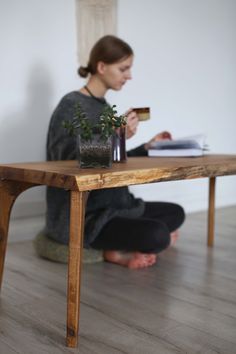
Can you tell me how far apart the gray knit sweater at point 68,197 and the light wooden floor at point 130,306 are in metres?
0.15

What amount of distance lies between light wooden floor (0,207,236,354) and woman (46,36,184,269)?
9cm

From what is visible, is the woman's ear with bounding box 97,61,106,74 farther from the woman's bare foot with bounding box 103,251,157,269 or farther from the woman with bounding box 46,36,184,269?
the woman's bare foot with bounding box 103,251,157,269

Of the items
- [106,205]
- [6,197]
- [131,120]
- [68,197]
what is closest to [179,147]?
[131,120]

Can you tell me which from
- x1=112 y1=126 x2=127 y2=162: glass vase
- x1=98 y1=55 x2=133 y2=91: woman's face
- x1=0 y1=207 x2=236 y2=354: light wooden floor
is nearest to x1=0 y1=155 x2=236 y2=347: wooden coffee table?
x1=0 y1=207 x2=236 y2=354: light wooden floor

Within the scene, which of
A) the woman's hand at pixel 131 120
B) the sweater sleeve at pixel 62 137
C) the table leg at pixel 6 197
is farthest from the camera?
the sweater sleeve at pixel 62 137

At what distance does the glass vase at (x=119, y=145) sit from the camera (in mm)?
1606

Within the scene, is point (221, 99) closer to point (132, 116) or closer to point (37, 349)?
point (132, 116)

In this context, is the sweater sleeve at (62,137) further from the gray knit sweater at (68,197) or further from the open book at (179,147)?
the open book at (179,147)

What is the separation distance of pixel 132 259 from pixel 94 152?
28.1 inches

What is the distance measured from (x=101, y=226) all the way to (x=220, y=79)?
1.87 metres

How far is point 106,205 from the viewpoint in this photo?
6.37 feet

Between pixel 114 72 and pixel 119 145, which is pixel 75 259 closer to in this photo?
pixel 119 145

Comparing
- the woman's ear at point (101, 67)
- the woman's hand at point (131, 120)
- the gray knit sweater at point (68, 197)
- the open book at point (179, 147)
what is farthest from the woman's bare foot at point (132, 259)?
the woman's ear at point (101, 67)

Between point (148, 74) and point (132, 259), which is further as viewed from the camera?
point (148, 74)
